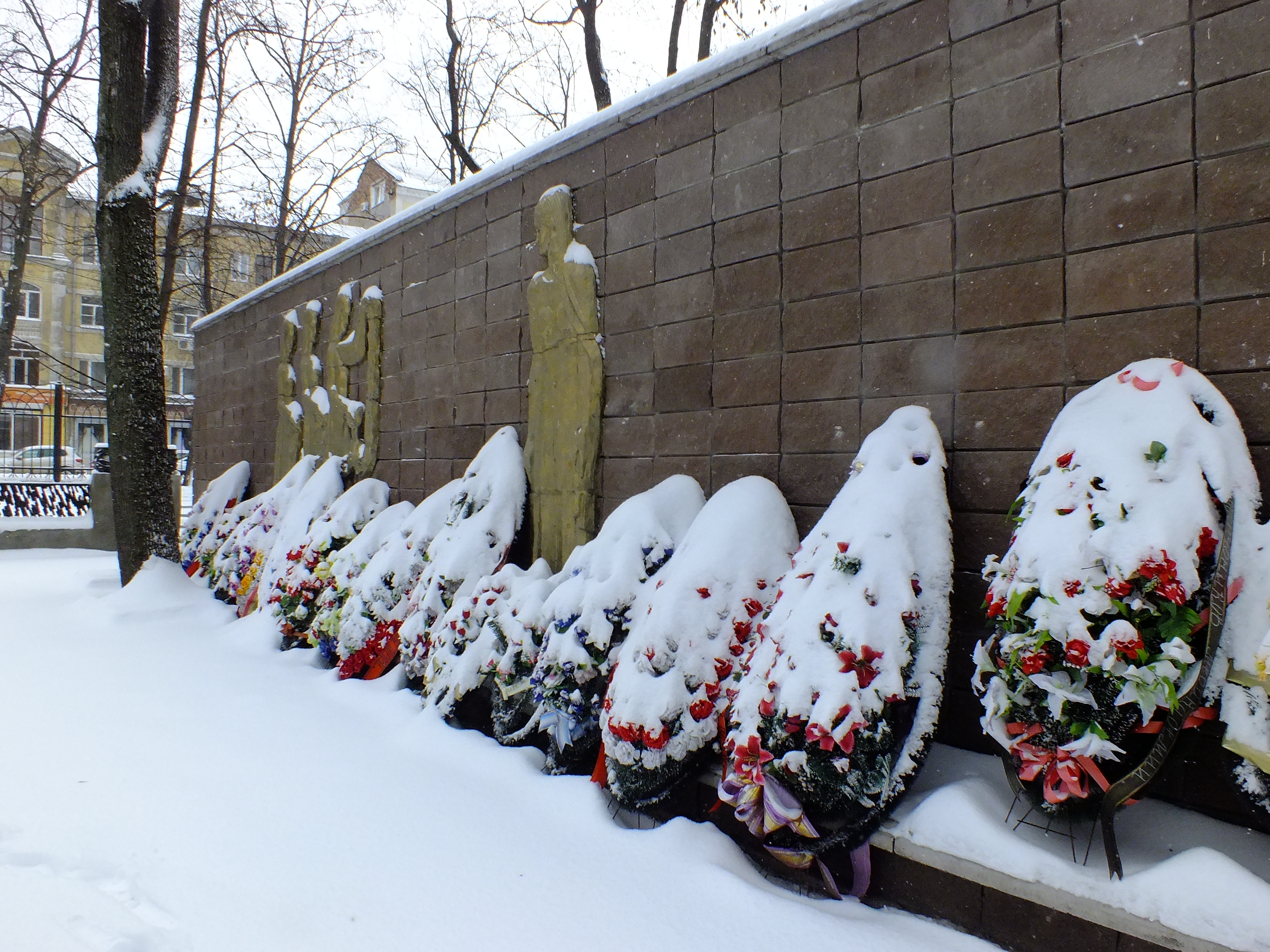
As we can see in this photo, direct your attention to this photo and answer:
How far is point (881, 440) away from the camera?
2.14 meters

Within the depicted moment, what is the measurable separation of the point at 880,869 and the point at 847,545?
72 cm

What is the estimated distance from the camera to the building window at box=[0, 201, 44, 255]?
443 inches

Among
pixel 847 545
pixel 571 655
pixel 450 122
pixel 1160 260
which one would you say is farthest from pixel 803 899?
pixel 450 122

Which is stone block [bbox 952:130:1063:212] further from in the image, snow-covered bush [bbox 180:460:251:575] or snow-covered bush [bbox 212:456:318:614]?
snow-covered bush [bbox 180:460:251:575]

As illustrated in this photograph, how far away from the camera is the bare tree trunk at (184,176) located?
920 cm

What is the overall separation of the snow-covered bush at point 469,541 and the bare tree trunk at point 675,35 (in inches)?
282

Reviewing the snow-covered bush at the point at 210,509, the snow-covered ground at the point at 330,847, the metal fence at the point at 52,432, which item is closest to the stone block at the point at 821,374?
the snow-covered ground at the point at 330,847

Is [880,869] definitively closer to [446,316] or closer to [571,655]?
[571,655]

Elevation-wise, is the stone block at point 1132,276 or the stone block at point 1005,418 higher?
the stone block at point 1132,276

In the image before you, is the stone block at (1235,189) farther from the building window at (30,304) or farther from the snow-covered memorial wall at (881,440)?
the building window at (30,304)

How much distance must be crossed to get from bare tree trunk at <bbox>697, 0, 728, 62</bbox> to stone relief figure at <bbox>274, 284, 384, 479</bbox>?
19.1 ft

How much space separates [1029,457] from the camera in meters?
2.04

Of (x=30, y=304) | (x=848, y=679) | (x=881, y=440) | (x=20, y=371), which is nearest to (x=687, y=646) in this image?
(x=848, y=679)

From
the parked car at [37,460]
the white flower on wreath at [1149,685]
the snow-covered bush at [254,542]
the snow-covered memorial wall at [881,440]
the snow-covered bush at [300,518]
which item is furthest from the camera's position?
the parked car at [37,460]
